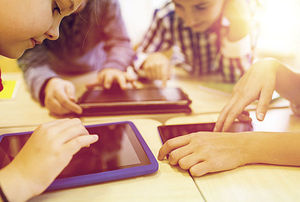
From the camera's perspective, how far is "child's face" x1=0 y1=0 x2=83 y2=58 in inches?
Answer: 14.1

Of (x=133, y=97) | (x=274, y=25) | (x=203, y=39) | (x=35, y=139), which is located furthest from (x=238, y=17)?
(x=35, y=139)

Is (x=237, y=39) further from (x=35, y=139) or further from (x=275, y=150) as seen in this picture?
(x=35, y=139)

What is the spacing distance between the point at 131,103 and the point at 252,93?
335 millimetres

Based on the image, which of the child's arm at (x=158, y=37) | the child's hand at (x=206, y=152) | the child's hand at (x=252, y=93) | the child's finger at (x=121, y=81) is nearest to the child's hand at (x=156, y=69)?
the child's arm at (x=158, y=37)

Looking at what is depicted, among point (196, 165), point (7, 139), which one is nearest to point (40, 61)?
point (7, 139)

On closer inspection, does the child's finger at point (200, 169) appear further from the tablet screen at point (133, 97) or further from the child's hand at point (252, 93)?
the tablet screen at point (133, 97)

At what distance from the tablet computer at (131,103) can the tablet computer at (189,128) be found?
0.13 m

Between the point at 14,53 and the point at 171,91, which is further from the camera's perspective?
the point at 171,91

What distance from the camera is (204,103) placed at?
81 centimetres

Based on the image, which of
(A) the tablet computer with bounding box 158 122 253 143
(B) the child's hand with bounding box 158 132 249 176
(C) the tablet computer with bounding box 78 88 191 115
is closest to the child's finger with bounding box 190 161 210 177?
(B) the child's hand with bounding box 158 132 249 176

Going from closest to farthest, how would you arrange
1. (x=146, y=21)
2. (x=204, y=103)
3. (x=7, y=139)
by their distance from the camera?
(x=7, y=139) < (x=204, y=103) < (x=146, y=21)

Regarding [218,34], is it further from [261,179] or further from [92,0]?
[261,179]

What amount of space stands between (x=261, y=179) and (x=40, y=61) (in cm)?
82

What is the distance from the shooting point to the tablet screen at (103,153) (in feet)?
1.33
